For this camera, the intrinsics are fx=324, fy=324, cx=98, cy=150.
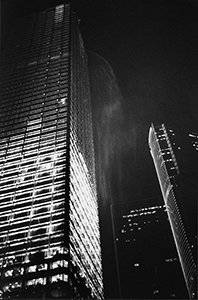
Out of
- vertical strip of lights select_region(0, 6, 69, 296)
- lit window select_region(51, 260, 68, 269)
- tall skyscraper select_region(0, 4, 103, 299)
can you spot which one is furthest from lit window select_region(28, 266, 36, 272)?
lit window select_region(51, 260, 68, 269)

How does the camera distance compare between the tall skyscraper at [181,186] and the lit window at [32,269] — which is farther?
the tall skyscraper at [181,186]

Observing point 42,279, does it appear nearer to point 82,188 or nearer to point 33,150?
point 82,188

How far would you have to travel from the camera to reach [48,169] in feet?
173

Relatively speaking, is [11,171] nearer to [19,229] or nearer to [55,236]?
[19,229]

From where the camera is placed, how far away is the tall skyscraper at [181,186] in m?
75.0

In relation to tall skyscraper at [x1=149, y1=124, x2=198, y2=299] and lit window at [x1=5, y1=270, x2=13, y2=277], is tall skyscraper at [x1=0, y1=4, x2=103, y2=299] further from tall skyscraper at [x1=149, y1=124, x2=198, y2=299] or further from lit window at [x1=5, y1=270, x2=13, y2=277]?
tall skyscraper at [x1=149, y1=124, x2=198, y2=299]

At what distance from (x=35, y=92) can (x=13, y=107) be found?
232 inches

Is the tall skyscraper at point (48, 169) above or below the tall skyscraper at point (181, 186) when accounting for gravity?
above

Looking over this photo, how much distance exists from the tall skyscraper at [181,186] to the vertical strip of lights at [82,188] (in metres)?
23.3

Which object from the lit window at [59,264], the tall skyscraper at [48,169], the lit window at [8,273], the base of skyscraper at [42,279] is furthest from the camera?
the tall skyscraper at [48,169]

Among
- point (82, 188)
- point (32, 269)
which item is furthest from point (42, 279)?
point (82, 188)

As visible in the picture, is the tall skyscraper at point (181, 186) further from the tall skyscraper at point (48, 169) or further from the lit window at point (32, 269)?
the lit window at point (32, 269)

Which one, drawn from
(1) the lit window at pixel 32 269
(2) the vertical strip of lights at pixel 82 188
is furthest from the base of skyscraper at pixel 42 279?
(2) the vertical strip of lights at pixel 82 188

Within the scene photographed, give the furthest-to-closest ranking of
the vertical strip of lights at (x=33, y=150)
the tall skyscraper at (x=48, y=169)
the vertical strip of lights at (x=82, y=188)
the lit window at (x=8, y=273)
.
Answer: the vertical strip of lights at (x=82, y=188)
the vertical strip of lights at (x=33, y=150)
the tall skyscraper at (x=48, y=169)
the lit window at (x=8, y=273)
